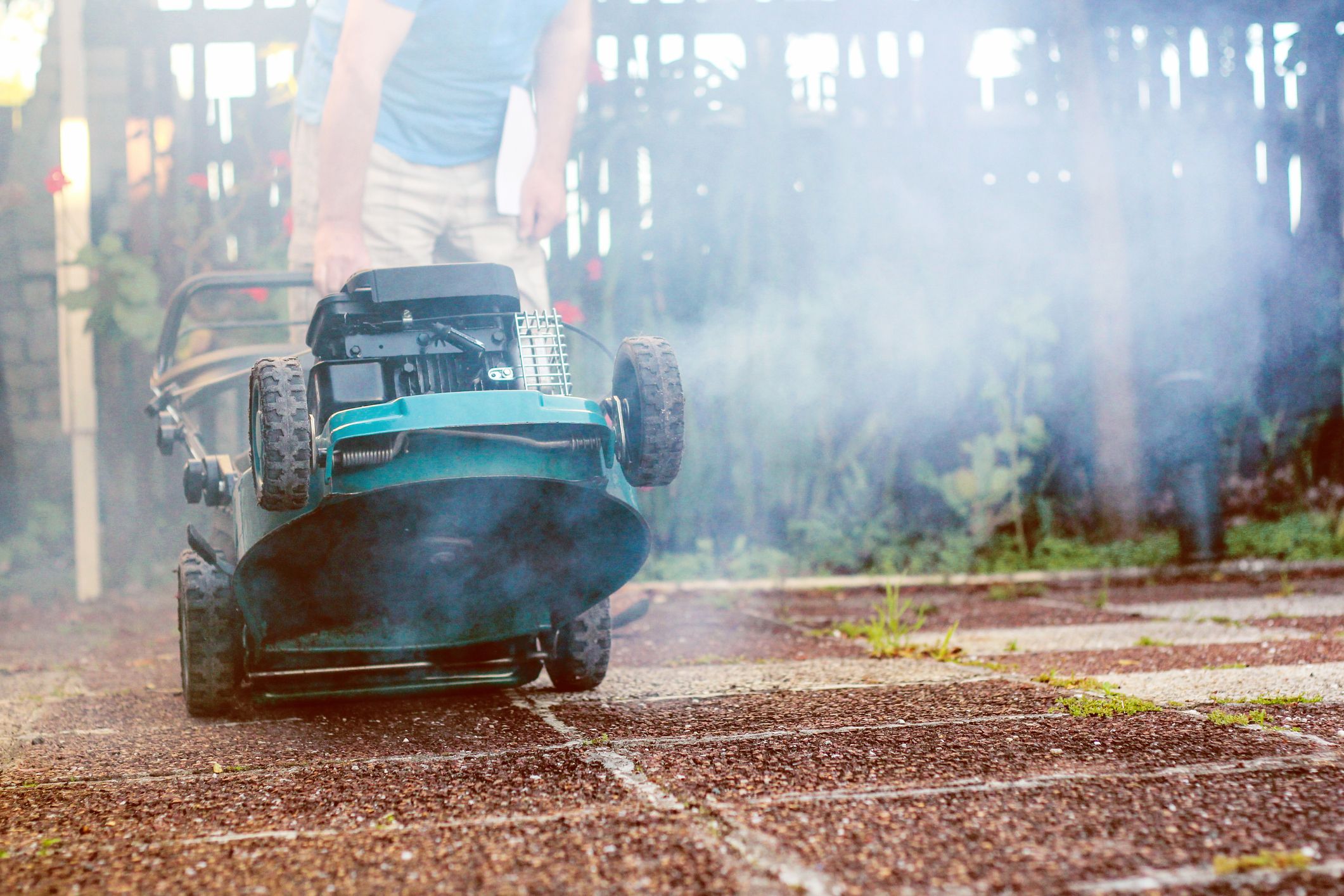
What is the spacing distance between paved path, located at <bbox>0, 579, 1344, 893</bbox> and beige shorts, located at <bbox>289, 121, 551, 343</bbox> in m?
1.20

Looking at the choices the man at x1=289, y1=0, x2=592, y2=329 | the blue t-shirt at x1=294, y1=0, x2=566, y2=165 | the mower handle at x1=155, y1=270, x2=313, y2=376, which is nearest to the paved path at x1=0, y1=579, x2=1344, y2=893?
the mower handle at x1=155, y1=270, x2=313, y2=376

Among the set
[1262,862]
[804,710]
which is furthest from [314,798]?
[1262,862]

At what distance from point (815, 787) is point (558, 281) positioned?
10.8 ft

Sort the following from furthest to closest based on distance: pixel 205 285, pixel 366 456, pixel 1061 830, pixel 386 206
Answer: pixel 386 206 < pixel 205 285 < pixel 366 456 < pixel 1061 830

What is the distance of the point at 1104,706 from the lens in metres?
1.90

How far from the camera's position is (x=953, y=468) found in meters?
4.75

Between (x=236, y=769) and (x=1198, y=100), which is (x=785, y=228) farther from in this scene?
(x=236, y=769)

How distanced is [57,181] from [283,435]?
3.20 m

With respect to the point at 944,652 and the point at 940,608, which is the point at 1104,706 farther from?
the point at 940,608

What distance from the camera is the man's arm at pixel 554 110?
10.7 feet

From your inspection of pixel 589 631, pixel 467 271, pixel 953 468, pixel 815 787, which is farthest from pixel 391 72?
pixel 953 468

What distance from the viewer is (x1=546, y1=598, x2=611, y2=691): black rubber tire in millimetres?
2301

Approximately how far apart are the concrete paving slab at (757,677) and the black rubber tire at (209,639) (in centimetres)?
56

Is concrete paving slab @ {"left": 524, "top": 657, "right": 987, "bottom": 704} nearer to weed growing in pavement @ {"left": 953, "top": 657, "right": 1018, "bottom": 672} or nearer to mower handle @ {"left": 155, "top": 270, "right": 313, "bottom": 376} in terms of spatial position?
weed growing in pavement @ {"left": 953, "top": 657, "right": 1018, "bottom": 672}
